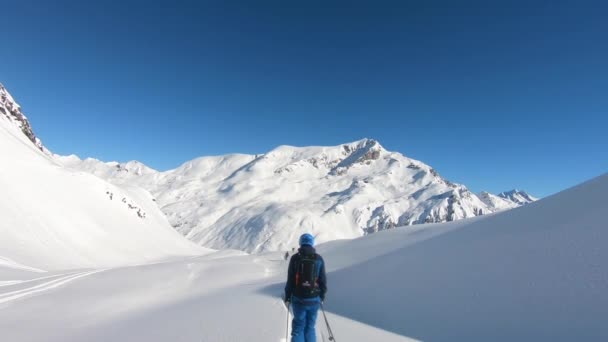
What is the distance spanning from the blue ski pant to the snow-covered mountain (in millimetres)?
24807

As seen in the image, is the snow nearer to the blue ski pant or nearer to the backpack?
the blue ski pant

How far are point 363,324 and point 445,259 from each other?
430 cm

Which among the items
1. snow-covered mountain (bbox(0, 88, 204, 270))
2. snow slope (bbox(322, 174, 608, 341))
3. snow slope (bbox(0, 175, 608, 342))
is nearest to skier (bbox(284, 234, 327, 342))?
snow slope (bbox(0, 175, 608, 342))

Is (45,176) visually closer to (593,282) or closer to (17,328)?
(17,328)

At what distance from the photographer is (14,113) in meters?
78.6

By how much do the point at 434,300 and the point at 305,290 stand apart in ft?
16.2

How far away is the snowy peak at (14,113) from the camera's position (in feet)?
240

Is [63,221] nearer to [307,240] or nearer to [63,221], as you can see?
[63,221]

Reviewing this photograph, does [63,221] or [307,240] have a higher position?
[63,221]

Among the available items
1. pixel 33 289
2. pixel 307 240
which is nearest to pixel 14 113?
pixel 33 289

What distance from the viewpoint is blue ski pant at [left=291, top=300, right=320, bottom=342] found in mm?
6500

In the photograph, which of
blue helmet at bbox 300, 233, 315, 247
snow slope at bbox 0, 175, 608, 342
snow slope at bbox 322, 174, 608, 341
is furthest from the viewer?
→ snow slope at bbox 0, 175, 608, 342

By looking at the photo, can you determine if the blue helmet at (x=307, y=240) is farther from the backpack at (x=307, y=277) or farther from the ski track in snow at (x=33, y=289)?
the ski track in snow at (x=33, y=289)

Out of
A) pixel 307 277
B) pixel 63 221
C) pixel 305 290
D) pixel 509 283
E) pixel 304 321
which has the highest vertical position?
pixel 63 221
